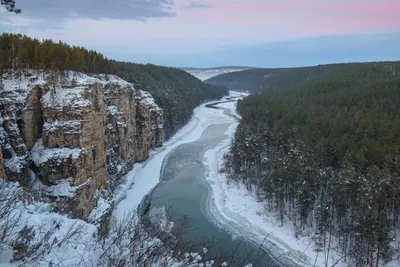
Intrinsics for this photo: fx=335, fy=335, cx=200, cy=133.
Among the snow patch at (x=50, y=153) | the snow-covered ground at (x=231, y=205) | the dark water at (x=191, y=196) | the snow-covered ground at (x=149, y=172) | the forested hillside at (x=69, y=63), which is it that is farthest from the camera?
the forested hillside at (x=69, y=63)

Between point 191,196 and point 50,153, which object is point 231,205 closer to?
point 191,196

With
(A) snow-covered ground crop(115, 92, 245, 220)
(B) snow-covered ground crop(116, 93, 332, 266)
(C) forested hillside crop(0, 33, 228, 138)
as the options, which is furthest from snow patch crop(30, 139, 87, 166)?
(C) forested hillside crop(0, 33, 228, 138)

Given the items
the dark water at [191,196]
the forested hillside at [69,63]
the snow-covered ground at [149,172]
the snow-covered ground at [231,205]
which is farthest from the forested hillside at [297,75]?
the snow-covered ground at [231,205]

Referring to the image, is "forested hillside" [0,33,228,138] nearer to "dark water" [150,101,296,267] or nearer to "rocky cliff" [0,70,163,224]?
"rocky cliff" [0,70,163,224]

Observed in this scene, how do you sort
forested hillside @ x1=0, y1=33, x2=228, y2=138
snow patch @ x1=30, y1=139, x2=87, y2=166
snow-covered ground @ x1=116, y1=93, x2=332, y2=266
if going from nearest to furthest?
1. snow patch @ x1=30, y1=139, x2=87, y2=166
2. snow-covered ground @ x1=116, y1=93, x2=332, y2=266
3. forested hillside @ x1=0, y1=33, x2=228, y2=138

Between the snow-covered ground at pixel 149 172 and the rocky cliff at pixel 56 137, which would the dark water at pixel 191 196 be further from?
the rocky cliff at pixel 56 137

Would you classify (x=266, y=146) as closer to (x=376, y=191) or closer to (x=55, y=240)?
(x=376, y=191)

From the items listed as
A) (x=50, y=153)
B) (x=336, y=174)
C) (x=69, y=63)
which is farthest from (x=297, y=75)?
(x=50, y=153)
